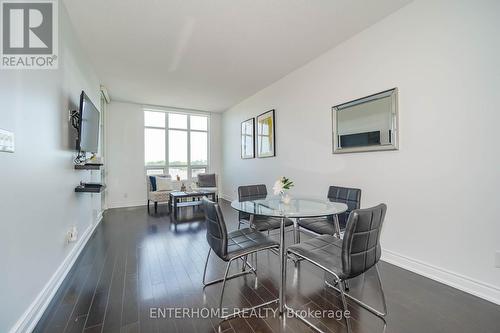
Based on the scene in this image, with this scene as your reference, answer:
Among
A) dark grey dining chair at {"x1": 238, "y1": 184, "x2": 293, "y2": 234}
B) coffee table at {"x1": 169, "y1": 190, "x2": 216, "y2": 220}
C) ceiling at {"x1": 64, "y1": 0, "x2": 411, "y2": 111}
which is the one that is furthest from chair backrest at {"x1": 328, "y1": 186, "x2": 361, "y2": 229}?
coffee table at {"x1": 169, "y1": 190, "x2": 216, "y2": 220}

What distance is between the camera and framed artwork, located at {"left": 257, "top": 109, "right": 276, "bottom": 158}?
455 cm

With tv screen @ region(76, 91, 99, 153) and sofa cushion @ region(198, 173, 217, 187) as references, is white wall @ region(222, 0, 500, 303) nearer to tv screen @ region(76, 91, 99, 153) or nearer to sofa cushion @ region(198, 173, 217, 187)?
tv screen @ region(76, 91, 99, 153)

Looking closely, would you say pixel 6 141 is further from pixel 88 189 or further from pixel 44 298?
pixel 88 189

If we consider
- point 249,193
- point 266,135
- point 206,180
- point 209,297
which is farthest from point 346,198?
point 206,180

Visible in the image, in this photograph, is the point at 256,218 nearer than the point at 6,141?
No

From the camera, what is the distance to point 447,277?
6.68ft

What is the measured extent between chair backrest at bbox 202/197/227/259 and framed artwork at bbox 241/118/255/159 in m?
3.70

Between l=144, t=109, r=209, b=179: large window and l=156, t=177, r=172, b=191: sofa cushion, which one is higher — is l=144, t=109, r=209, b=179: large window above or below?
above

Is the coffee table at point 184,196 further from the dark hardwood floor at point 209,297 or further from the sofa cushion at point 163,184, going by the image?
the dark hardwood floor at point 209,297

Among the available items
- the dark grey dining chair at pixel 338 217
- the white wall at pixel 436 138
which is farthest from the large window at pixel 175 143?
the dark grey dining chair at pixel 338 217

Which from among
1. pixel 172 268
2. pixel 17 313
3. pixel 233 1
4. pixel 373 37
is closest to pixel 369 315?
pixel 172 268

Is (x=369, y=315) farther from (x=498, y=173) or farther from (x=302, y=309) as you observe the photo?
(x=498, y=173)

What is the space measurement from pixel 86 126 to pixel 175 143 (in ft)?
13.8

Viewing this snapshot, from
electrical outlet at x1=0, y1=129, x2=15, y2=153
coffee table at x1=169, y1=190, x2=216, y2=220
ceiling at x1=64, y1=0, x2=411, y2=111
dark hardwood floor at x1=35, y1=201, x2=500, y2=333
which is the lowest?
dark hardwood floor at x1=35, y1=201, x2=500, y2=333
